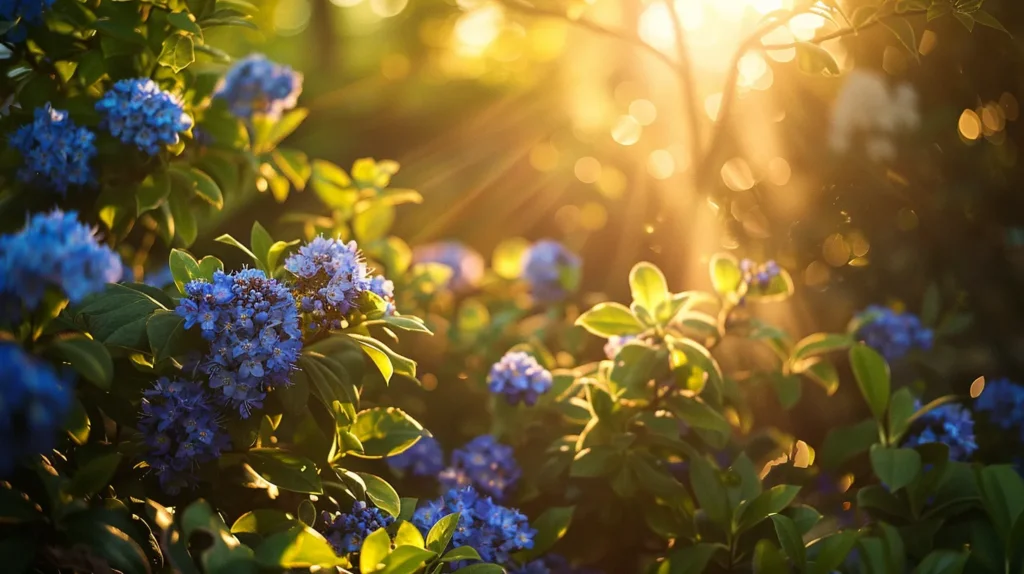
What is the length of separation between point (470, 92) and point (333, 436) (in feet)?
20.9

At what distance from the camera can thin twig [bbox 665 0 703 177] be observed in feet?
7.38

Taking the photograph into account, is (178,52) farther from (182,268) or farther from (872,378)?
(872,378)

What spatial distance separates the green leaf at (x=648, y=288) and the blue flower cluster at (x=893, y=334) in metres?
0.82

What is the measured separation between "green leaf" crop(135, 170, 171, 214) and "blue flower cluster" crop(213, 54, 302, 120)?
0.32 m

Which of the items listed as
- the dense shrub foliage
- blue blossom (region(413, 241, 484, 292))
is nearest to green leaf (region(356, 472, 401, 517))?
the dense shrub foliage

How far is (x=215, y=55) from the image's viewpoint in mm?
1777

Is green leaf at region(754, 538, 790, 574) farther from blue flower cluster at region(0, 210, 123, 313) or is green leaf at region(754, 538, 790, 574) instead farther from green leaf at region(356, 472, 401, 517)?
blue flower cluster at region(0, 210, 123, 313)

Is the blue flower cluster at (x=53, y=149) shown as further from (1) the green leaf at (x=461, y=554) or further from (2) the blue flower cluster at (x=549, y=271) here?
(2) the blue flower cluster at (x=549, y=271)

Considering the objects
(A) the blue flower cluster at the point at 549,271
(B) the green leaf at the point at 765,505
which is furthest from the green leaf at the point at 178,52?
(A) the blue flower cluster at the point at 549,271

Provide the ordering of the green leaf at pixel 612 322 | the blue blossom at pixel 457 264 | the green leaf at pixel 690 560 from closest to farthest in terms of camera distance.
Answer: the green leaf at pixel 690 560, the green leaf at pixel 612 322, the blue blossom at pixel 457 264

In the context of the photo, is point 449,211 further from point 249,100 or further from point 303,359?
point 303,359

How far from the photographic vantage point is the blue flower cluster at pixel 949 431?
5.82 ft

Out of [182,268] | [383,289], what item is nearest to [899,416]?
[383,289]

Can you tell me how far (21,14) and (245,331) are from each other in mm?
792
